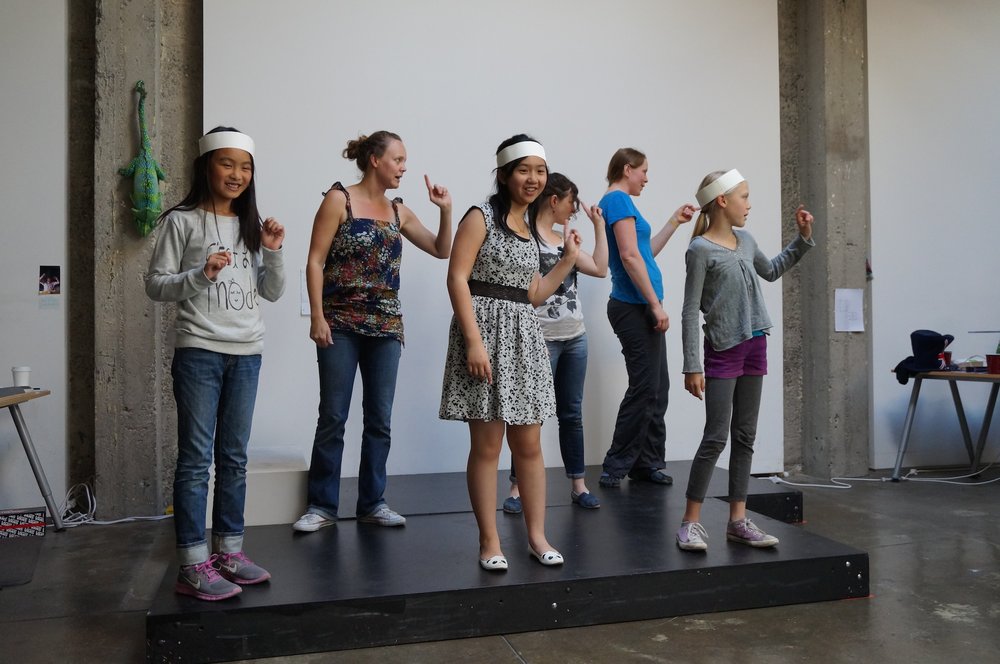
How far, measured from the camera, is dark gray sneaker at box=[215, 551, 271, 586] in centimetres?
248

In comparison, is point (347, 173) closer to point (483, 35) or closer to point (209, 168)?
point (483, 35)

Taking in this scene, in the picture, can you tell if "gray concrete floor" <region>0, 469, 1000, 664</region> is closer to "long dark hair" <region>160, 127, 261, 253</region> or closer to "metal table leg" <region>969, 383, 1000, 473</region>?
"long dark hair" <region>160, 127, 261, 253</region>

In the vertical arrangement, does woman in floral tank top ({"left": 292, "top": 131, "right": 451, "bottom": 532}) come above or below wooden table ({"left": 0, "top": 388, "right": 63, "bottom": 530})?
above

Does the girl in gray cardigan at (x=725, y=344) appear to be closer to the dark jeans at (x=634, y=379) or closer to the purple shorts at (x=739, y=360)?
the purple shorts at (x=739, y=360)

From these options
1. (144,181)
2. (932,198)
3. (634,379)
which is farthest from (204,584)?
(932,198)

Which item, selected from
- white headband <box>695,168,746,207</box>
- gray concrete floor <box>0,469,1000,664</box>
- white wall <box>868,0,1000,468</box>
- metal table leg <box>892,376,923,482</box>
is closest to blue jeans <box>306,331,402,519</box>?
gray concrete floor <box>0,469,1000,664</box>

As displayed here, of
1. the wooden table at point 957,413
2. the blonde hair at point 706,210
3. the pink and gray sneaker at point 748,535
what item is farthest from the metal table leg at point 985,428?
the blonde hair at point 706,210

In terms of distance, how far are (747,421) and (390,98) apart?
2684 mm

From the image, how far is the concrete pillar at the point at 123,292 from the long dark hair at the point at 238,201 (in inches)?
72.3

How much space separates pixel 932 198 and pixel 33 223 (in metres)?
5.22

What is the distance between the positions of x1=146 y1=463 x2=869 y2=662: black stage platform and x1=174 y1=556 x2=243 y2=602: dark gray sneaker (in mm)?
32

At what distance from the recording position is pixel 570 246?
2.61 m

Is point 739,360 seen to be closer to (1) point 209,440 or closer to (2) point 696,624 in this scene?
(2) point 696,624

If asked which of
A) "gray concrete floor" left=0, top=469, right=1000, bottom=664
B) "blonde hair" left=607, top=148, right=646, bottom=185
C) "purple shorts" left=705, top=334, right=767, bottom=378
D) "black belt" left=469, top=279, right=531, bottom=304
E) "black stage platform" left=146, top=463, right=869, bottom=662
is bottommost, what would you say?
"gray concrete floor" left=0, top=469, right=1000, bottom=664
